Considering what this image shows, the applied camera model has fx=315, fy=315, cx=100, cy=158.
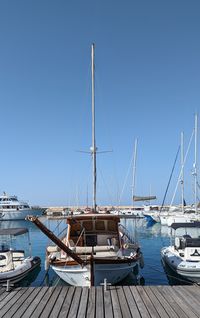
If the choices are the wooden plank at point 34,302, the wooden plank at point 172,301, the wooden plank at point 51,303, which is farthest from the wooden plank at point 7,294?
the wooden plank at point 172,301

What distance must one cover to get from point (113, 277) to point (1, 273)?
16.5ft

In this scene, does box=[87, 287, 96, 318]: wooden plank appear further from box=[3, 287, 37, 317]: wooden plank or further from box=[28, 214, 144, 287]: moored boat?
box=[28, 214, 144, 287]: moored boat

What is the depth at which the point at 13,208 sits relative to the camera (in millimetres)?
70625

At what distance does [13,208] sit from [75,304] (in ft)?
214

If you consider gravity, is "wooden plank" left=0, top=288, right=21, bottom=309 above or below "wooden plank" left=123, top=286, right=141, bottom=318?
below

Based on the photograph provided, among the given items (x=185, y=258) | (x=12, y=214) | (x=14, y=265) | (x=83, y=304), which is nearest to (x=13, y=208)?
(x=12, y=214)

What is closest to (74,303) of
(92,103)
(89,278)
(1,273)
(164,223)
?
(89,278)

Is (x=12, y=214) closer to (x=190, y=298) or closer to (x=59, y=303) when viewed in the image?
(x=59, y=303)

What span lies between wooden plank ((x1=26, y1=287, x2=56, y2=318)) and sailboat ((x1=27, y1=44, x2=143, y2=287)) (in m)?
1.51

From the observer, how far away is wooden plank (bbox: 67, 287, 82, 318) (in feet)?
25.9

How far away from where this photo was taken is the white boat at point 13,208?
6893 cm

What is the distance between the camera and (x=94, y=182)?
20000 millimetres

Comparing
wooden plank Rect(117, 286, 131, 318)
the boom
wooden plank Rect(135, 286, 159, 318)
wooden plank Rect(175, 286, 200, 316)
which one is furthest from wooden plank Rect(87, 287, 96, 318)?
wooden plank Rect(175, 286, 200, 316)

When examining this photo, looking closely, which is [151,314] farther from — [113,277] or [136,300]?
[113,277]
